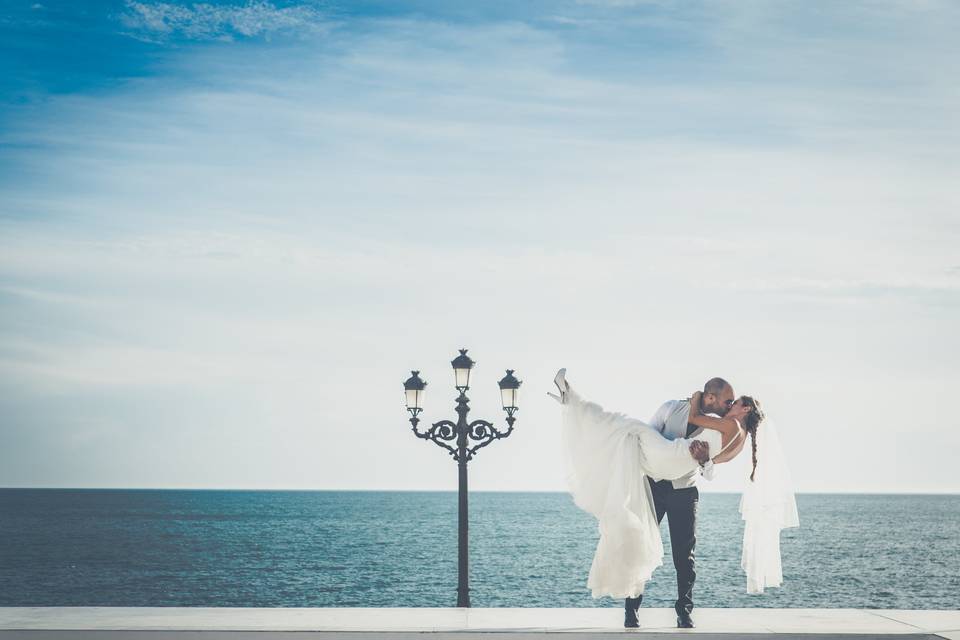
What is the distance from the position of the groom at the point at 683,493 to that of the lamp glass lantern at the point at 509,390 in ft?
14.7

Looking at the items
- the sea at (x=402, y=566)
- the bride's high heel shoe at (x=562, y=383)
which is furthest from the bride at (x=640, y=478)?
the sea at (x=402, y=566)

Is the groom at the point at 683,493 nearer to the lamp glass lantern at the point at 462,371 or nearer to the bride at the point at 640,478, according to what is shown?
the bride at the point at 640,478

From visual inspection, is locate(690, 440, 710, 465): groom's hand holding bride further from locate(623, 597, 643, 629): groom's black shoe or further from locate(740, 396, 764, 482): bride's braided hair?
locate(623, 597, 643, 629): groom's black shoe

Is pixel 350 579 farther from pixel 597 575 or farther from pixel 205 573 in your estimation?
pixel 597 575

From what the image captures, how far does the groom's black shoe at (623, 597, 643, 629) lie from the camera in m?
8.43

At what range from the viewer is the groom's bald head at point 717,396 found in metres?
8.38

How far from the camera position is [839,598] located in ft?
175

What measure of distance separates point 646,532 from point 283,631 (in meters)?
3.10

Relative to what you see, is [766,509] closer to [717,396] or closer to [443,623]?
[717,396]

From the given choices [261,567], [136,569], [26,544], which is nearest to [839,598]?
[261,567]

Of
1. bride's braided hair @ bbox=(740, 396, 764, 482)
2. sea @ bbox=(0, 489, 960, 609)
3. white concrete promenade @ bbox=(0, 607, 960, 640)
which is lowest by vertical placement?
sea @ bbox=(0, 489, 960, 609)

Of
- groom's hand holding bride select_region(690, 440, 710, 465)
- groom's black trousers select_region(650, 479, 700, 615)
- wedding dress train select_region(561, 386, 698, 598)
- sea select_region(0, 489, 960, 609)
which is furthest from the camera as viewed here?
sea select_region(0, 489, 960, 609)

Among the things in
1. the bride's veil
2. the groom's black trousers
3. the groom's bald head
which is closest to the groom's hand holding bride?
the groom's bald head

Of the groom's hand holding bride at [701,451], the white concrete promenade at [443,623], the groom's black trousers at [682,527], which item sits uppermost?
the groom's hand holding bride at [701,451]
